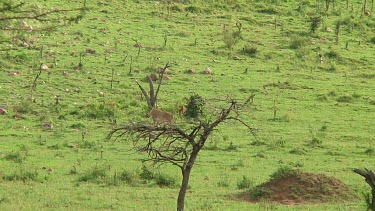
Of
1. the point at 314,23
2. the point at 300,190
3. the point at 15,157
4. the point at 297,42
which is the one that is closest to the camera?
the point at 300,190

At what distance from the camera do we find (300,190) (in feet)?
48.4

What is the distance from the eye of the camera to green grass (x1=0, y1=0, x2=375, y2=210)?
613 inches

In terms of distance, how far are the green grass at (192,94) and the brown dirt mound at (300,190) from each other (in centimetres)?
38

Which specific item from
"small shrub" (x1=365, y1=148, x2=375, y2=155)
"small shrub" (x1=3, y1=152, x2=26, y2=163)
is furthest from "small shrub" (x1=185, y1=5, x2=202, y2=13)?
"small shrub" (x1=3, y1=152, x2=26, y2=163)

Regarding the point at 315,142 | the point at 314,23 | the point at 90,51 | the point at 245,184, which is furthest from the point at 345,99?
the point at 245,184

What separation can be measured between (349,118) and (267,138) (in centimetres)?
380

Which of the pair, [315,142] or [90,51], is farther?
[90,51]

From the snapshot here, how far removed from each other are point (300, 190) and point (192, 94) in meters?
9.58

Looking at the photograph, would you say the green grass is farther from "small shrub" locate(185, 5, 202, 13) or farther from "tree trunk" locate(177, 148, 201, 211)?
"tree trunk" locate(177, 148, 201, 211)

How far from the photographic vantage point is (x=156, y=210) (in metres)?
12.9

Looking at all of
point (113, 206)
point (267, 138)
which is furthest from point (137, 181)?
point (267, 138)

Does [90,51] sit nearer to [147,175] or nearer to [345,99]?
[345,99]

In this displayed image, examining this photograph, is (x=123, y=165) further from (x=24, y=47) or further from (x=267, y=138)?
(x=24, y=47)

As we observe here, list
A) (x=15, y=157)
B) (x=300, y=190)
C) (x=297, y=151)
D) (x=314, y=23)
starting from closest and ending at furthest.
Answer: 1. (x=300, y=190)
2. (x=15, y=157)
3. (x=297, y=151)
4. (x=314, y=23)
